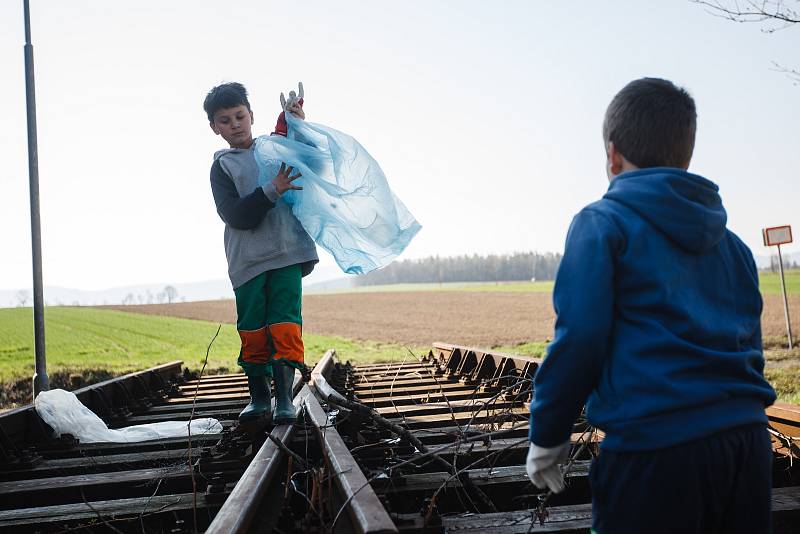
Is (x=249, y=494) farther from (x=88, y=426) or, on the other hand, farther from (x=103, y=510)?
(x=88, y=426)

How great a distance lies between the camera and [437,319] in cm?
3175

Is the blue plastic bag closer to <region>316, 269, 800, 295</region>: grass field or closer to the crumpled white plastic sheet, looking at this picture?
the crumpled white plastic sheet

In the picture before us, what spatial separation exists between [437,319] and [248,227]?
2827 centimetres


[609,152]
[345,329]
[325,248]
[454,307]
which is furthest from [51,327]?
[609,152]

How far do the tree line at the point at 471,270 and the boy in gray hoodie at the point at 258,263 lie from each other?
11236 centimetres

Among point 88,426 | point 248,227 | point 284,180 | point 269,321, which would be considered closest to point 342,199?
point 284,180

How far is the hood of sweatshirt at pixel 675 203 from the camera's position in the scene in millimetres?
1492

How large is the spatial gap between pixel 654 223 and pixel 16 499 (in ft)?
9.39

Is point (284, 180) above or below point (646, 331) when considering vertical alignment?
above

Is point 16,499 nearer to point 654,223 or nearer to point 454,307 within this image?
point 654,223

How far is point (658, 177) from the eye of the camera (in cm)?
151

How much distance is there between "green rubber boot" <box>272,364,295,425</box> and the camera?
3703mm

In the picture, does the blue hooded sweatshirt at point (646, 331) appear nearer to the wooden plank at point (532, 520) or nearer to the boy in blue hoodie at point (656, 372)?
the boy in blue hoodie at point (656, 372)

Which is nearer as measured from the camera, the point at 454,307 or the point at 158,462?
the point at 158,462
